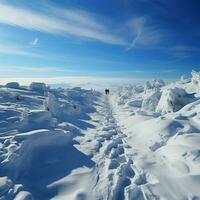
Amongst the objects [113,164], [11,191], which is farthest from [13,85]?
[11,191]

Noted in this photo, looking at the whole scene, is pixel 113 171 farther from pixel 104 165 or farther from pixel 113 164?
pixel 104 165

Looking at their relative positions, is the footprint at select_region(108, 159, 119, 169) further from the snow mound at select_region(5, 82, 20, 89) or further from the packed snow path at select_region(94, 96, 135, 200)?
the snow mound at select_region(5, 82, 20, 89)

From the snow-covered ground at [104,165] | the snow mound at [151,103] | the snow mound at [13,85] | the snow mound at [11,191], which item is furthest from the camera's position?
the snow mound at [13,85]

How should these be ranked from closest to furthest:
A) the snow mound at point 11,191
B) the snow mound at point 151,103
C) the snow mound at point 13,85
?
the snow mound at point 11,191 < the snow mound at point 151,103 < the snow mound at point 13,85

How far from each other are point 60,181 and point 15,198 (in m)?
1.68

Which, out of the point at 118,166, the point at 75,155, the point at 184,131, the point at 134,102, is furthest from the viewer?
the point at 134,102

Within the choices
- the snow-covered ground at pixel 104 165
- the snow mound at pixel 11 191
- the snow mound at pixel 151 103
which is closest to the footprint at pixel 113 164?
the snow-covered ground at pixel 104 165

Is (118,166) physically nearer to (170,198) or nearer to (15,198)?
(170,198)

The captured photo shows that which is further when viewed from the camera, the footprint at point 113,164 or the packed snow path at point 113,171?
the footprint at point 113,164

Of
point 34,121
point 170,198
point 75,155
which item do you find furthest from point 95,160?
point 34,121

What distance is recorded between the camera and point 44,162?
9.26 meters

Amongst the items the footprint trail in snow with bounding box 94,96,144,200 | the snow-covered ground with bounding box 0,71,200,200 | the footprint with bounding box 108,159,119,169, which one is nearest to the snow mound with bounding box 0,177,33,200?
the snow-covered ground with bounding box 0,71,200,200

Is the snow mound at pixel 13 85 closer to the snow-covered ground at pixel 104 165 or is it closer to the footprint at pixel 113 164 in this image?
the snow-covered ground at pixel 104 165

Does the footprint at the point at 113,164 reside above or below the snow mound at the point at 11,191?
above
